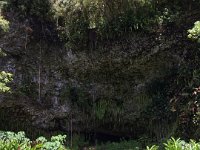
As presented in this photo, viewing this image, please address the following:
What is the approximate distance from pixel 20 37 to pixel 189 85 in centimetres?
610

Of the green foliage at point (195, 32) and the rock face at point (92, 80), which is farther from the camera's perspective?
the rock face at point (92, 80)

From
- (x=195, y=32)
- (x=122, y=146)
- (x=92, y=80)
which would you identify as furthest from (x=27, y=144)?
(x=195, y=32)

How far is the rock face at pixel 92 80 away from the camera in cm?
1423

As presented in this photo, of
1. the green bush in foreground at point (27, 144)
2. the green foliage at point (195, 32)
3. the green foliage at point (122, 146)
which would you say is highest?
the green foliage at point (195, 32)

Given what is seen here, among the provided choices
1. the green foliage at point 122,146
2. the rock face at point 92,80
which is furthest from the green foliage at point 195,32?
the green foliage at point 122,146

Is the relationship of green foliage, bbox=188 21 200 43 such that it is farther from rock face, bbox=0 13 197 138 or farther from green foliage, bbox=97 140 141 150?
green foliage, bbox=97 140 141 150

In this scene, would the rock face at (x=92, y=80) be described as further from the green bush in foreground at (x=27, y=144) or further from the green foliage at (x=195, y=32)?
the green bush in foreground at (x=27, y=144)

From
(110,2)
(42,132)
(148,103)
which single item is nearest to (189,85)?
(148,103)

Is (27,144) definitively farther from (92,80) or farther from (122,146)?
(92,80)

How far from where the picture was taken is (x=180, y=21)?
14047 mm

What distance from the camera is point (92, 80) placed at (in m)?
15.0

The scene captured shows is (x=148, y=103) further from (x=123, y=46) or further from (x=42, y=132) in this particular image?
(x=42, y=132)

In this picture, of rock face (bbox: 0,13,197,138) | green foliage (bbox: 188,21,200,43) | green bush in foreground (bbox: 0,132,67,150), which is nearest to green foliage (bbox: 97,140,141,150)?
rock face (bbox: 0,13,197,138)

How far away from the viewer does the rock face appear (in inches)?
560
